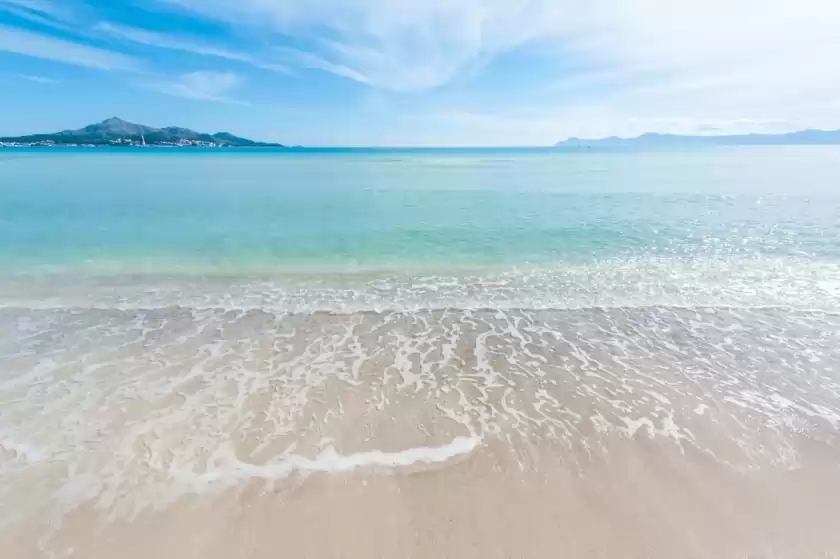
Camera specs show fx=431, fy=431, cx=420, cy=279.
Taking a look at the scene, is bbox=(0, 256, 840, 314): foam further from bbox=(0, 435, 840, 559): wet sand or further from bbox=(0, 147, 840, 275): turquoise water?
bbox=(0, 435, 840, 559): wet sand

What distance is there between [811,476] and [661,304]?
7.45 m

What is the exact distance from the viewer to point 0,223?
79.9 feet

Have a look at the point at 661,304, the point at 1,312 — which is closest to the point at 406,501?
A: the point at 661,304

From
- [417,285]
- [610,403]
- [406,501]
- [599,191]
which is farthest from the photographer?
[599,191]

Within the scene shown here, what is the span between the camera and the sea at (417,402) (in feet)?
17.9

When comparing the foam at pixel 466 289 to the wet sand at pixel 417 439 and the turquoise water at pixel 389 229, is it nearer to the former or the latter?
the turquoise water at pixel 389 229

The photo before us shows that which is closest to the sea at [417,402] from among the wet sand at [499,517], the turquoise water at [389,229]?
the wet sand at [499,517]

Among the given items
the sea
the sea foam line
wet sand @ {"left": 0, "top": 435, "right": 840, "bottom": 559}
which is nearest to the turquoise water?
the sea

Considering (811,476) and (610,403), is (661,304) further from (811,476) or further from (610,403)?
(811,476)

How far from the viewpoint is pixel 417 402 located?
8250 millimetres

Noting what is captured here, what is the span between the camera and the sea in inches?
215

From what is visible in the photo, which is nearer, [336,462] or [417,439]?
[336,462]

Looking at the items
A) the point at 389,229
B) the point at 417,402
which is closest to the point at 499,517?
the point at 417,402

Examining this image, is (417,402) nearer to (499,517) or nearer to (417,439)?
(417,439)
